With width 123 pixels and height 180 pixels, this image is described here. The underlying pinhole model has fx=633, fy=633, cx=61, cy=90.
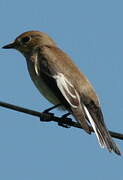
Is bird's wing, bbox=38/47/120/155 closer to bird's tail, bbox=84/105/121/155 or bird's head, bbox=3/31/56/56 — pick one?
bird's tail, bbox=84/105/121/155

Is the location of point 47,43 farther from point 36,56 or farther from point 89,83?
point 89,83

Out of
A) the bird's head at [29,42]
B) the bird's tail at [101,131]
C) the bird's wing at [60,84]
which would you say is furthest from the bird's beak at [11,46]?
the bird's tail at [101,131]

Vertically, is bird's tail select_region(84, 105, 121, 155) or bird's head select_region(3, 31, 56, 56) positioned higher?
bird's head select_region(3, 31, 56, 56)

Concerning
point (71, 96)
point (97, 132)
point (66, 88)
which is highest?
point (66, 88)

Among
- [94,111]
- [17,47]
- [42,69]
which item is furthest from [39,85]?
[17,47]

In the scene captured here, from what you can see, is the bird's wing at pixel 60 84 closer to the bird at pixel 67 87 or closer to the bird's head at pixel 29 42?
the bird at pixel 67 87

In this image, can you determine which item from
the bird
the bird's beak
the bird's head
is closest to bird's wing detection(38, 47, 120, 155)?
the bird

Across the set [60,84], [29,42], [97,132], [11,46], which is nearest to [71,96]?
[60,84]

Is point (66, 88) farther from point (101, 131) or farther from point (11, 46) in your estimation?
point (11, 46)
